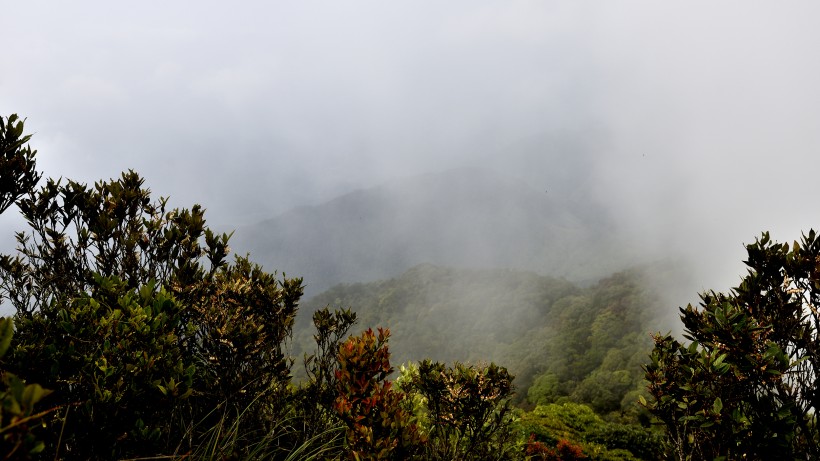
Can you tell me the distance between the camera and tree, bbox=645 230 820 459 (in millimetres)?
3682

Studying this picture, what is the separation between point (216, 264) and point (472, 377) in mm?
4444

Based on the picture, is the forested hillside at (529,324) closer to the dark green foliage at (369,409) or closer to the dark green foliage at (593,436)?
the dark green foliage at (593,436)

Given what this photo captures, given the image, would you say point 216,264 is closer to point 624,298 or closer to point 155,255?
point 155,255

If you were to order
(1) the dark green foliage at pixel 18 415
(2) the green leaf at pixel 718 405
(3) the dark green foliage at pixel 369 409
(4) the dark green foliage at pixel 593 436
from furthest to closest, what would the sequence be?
(4) the dark green foliage at pixel 593 436 < (2) the green leaf at pixel 718 405 < (3) the dark green foliage at pixel 369 409 < (1) the dark green foliage at pixel 18 415

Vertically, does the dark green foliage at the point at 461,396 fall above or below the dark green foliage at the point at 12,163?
below

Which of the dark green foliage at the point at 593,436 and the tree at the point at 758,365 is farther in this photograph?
the dark green foliage at the point at 593,436

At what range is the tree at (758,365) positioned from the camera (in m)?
3.68

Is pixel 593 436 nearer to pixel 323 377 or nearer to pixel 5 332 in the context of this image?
pixel 323 377

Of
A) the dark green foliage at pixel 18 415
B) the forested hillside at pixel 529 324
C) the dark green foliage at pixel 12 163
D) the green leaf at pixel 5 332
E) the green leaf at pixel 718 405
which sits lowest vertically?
the dark green foliage at pixel 18 415

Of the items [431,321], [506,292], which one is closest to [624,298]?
[506,292]

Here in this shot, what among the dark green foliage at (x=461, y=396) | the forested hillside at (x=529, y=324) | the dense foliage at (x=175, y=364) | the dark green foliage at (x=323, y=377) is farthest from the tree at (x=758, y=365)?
the forested hillside at (x=529, y=324)

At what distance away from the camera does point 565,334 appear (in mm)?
81375

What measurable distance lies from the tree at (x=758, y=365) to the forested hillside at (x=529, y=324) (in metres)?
29.2

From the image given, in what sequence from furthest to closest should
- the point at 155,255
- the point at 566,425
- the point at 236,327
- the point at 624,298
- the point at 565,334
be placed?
the point at 624,298, the point at 565,334, the point at 566,425, the point at 155,255, the point at 236,327
